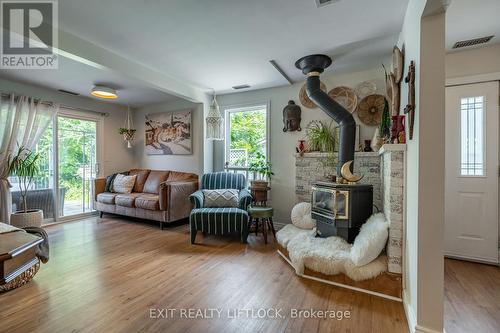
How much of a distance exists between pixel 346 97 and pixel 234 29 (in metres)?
1.86

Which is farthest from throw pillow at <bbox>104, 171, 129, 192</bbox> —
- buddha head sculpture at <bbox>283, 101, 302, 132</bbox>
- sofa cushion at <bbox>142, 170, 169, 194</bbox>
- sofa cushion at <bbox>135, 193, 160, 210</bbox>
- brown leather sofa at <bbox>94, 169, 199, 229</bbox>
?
buddha head sculpture at <bbox>283, 101, 302, 132</bbox>

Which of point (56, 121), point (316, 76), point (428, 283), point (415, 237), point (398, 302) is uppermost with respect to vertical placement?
point (316, 76)

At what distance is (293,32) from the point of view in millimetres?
2283

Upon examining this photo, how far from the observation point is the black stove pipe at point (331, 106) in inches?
107

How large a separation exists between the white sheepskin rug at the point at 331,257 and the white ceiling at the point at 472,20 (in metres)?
1.85

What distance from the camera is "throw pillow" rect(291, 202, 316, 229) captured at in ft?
10.1

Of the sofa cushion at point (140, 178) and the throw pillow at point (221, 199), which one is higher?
the sofa cushion at point (140, 178)

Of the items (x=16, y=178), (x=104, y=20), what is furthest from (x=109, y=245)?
(x=104, y=20)

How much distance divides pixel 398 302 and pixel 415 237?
0.75 m

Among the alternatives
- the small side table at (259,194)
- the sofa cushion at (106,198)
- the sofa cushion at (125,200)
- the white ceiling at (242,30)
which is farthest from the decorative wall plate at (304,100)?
the sofa cushion at (106,198)

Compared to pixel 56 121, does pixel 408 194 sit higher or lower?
lower

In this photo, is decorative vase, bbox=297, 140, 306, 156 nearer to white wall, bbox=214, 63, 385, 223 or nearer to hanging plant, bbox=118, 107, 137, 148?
white wall, bbox=214, 63, 385, 223

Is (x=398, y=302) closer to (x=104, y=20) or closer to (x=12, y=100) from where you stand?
(x=104, y=20)

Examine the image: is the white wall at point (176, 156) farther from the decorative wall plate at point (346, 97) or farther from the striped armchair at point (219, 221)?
the decorative wall plate at point (346, 97)
